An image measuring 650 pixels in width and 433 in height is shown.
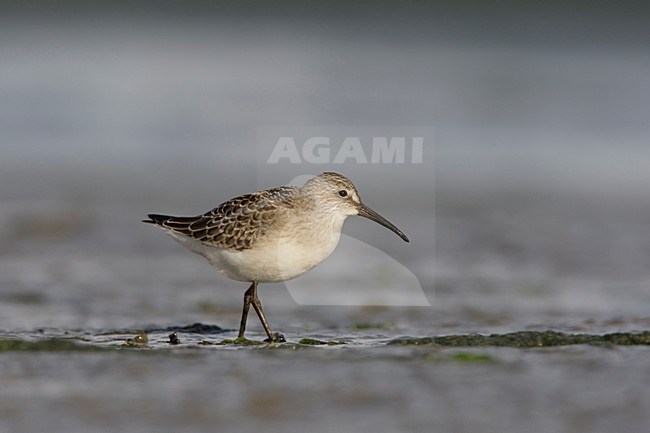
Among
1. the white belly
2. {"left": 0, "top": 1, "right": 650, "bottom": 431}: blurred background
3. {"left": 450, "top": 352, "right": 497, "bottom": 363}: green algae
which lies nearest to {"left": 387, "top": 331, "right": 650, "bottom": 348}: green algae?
{"left": 450, "top": 352, "right": 497, "bottom": 363}: green algae

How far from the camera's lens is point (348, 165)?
1382 centimetres

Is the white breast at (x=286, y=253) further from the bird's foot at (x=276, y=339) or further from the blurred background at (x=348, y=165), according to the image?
the blurred background at (x=348, y=165)

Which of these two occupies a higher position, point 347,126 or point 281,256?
point 347,126

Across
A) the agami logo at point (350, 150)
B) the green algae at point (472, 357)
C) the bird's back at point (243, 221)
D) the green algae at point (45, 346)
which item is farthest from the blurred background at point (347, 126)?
the green algae at point (472, 357)

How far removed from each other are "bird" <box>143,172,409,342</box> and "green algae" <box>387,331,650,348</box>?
2.80ft

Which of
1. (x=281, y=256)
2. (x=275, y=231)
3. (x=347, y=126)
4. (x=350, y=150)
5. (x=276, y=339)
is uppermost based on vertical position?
(x=347, y=126)

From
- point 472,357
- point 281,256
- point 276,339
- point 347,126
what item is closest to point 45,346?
point 276,339

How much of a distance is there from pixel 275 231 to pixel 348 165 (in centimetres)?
662

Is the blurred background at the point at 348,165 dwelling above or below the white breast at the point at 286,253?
above

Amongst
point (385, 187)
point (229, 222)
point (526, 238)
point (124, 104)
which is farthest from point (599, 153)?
point (229, 222)

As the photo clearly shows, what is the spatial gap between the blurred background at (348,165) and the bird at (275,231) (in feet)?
2.53

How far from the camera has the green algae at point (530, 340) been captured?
22.4 feet

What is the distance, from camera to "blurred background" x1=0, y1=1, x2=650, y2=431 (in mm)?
8953

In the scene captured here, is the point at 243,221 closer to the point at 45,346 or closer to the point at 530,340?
the point at 45,346
